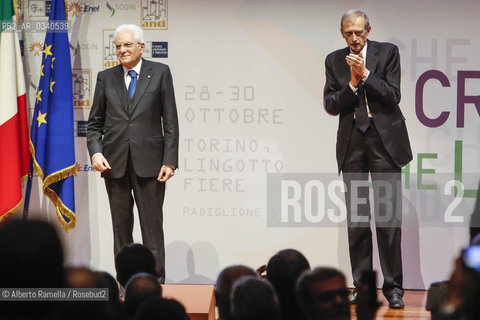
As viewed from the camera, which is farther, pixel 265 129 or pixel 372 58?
pixel 265 129

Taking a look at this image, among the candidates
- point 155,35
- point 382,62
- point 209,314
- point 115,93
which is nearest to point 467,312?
point 209,314

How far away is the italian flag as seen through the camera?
4973mm

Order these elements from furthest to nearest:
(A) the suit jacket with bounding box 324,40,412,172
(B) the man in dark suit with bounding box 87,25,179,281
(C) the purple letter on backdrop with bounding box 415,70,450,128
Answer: (C) the purple letter on backdrop with bounding box 415,70,450,128, (B) the man in dark suit with bounding box 87,25,179,281, (A) the suit jacket with bounding box 324,40,412,172

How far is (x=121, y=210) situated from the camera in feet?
14.1

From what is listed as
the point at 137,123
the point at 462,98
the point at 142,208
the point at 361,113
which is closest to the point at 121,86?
the point at 137,123

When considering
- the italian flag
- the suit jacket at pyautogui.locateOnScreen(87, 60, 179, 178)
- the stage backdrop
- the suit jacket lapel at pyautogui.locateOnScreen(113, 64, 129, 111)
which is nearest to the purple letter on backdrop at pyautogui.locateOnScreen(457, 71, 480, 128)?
the stage backdrop

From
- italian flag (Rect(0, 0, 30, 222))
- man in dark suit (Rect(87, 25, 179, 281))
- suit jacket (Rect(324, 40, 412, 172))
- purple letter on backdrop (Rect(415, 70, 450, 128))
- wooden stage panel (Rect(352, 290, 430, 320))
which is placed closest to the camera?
wooden stage panel (Rect(352, 290, 430, 320))

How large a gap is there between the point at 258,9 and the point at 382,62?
136 centimetres

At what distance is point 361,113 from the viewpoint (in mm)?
4184

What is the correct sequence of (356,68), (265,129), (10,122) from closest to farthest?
(356,68) → (10,122) → (265,129)

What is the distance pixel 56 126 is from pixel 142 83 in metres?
1.08

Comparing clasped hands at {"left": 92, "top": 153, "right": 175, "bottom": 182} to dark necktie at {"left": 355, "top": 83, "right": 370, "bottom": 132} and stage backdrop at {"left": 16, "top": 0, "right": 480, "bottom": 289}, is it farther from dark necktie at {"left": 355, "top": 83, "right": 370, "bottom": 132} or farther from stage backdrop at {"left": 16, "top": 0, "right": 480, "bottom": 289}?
dark necktie at {"left": 355, "top": 83, "right": 370, "bottom": 132}

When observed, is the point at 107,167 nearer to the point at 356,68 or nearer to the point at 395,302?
the point at 356,68

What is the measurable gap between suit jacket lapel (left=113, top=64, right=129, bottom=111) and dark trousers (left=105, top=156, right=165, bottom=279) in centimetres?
37
